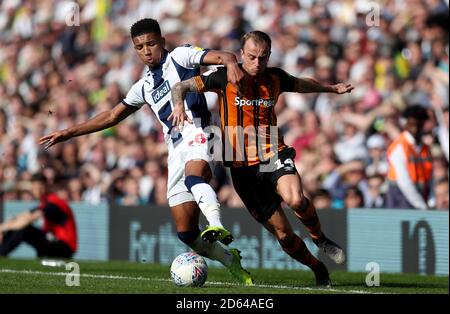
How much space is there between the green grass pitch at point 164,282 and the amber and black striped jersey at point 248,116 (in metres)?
1.34

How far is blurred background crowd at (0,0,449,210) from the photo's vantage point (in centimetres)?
1816

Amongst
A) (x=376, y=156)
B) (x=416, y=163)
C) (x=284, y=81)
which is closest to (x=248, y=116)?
(x=284, y=81)

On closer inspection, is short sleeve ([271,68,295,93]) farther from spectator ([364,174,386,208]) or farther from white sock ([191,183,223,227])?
spectator ([364,174,386,208])

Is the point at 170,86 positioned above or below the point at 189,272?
above

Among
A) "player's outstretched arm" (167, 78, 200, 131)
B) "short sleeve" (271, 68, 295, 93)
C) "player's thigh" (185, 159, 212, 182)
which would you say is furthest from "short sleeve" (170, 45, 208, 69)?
"player's thigh" (185, 159, 212, 182)

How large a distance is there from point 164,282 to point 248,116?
211cm

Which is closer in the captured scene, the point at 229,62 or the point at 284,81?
the point at 229,62

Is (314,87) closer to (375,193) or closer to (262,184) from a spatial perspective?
(262,184)

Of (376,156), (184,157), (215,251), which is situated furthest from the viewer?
(376,156)

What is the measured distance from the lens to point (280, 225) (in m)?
11.7

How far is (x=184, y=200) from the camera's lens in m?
12.1

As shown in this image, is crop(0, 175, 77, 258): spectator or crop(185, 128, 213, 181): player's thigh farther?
crop(0, 175, 77, 258): spectator

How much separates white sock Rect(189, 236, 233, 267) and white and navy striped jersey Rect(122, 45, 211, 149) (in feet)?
3.50
